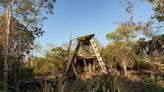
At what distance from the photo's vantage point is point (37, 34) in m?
18.0

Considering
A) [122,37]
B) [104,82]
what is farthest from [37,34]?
[122,37]

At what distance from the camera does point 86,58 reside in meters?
29.9

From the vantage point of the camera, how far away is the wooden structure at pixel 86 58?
2723cm

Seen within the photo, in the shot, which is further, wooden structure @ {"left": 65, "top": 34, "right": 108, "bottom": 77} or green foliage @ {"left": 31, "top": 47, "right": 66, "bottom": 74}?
green foliage @ {"left": 31, "top": 47, "right": 66, "bottom": 74}

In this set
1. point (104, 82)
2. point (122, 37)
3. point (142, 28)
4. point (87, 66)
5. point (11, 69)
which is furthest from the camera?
point (122, 37)

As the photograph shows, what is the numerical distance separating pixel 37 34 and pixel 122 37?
21.8 m

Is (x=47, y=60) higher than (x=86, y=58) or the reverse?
the reverse

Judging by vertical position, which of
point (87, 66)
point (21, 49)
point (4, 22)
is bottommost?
point (87, 66)

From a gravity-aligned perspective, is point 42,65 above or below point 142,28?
below

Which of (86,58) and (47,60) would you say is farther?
(47,60)

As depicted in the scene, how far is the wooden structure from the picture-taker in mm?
27234

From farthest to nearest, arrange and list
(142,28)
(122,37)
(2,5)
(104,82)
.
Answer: (122,37) → (142,28) → (2,5) → (104,82)

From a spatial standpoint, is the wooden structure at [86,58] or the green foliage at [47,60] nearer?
the wooden structure at [86,58]

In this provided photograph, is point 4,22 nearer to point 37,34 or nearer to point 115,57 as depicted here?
point 37,34
